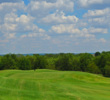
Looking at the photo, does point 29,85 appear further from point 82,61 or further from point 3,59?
point 3,59

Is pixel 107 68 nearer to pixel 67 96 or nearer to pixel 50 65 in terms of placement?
pixel 50 65

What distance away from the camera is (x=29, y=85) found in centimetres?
1905

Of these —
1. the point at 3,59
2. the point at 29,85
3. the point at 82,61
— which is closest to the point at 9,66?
the point at 3,59

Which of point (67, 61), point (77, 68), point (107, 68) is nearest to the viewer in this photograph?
point (107, 68)

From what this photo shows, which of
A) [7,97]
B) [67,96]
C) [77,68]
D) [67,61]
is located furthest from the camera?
[67,61]

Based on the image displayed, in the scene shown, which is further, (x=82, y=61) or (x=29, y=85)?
(x=82, y=61)

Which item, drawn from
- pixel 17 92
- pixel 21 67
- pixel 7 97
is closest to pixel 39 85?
pixel 17 92

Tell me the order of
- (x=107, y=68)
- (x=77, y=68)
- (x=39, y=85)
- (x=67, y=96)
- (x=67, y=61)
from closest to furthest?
(x=67, y=96)
(x=39, y=85)
(x=107, y=68)
(x=77, y=68)
(x=67, y=61)

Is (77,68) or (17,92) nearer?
(17,92)

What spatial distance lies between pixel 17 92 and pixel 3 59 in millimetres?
76912

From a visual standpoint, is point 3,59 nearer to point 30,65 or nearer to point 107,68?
point 30,65

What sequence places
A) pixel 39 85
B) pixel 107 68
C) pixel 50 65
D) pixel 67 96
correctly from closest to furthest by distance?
pixel 67 96 → pixel 39 85 → pixel 107 68 → pixel 50 65

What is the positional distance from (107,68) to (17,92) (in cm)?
6047

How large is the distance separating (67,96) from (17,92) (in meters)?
4.12
